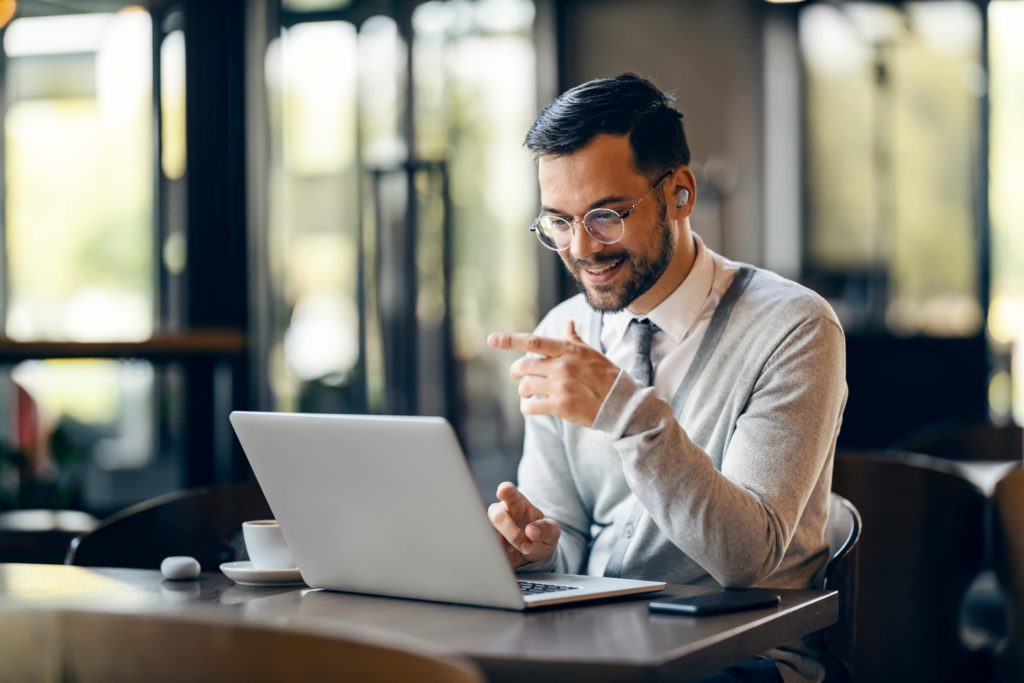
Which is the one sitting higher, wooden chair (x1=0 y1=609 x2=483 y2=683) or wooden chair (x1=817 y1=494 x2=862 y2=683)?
wooden chair (x1=0 y1=609 x2=483 y2=683)

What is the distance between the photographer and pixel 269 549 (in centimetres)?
165

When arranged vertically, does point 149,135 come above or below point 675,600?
above

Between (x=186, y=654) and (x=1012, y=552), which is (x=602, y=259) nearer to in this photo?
(x=1012, y=552)

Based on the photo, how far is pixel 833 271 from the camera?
6.73 meters

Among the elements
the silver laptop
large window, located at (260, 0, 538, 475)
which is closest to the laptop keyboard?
the silver laptop

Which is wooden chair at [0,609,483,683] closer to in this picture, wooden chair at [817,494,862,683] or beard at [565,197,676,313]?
wooden chair at [817,494,862,683]

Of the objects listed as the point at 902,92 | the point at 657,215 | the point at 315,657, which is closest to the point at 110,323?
the point at 657,215

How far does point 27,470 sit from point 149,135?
180 centimetres

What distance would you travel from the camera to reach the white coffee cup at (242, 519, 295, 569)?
1.64 meters

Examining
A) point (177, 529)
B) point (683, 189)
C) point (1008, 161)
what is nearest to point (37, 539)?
point (177, 529)

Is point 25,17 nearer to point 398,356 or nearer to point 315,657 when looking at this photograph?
point 398,356

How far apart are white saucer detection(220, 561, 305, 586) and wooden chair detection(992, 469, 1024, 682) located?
1216 mm

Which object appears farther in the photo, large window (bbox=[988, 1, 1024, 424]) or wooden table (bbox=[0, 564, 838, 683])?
large window (bbox=[988, 1, 1024, 424])

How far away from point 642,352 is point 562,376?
0.42 m
